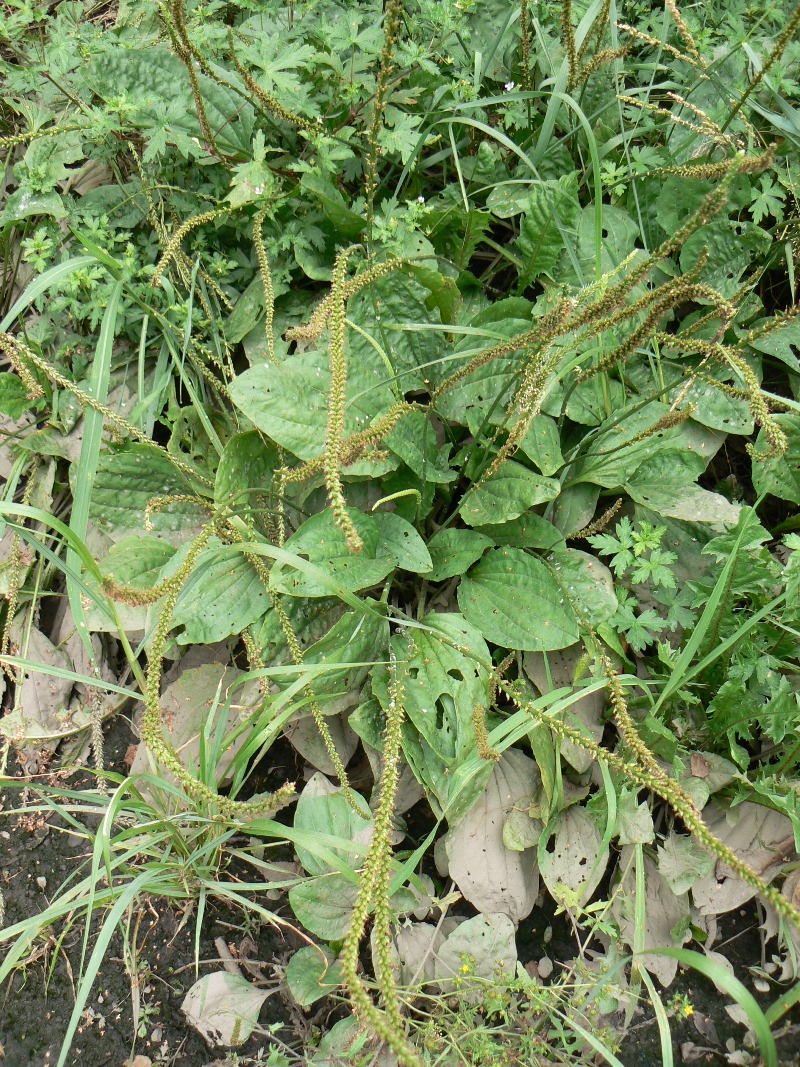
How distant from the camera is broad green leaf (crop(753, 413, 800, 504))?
2.00m

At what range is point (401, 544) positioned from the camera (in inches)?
76.4

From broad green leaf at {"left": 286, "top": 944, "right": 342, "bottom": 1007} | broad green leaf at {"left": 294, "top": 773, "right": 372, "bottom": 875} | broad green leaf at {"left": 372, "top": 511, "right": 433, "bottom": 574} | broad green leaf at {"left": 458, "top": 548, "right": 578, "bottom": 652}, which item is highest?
broad green leaf at {"left": 372, "top": 511, "right": 433, "bottom": 574}

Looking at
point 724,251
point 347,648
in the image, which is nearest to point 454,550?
point 347,648

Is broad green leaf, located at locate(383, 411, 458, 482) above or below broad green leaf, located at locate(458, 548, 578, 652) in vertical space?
above

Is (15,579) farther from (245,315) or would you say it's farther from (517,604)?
(517,604)

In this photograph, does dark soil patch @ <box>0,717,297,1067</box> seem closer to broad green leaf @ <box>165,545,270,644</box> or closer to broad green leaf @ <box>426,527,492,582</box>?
broad green leaf @ <box>165,545,270,644</box>

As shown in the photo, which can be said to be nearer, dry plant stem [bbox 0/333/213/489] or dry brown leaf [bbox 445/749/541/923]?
dry plant stem [bbox 0/333/213/489]

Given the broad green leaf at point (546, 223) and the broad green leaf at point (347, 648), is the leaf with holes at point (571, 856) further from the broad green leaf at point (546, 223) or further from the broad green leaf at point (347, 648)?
the broad green leaf at point (546, 223)

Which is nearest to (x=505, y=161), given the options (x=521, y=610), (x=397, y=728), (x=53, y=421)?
(x=521, y=610)

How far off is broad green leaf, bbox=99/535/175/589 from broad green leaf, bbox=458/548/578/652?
77 cm

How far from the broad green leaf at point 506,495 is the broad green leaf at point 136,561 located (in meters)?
0.77

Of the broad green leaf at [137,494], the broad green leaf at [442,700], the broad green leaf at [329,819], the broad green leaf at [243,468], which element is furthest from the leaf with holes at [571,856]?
the broad green leaf at [137,494]

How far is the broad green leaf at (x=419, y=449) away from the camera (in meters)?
1.95

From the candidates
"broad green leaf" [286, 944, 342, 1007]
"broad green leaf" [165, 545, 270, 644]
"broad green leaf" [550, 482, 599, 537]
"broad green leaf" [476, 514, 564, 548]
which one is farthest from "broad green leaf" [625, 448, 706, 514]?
"broad green leaf" [286, 944, 342, 1007]
